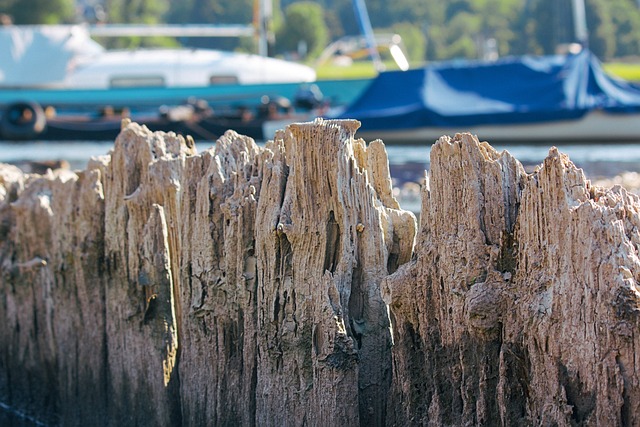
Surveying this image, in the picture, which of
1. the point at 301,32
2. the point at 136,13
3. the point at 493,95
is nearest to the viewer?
the point at 493,95

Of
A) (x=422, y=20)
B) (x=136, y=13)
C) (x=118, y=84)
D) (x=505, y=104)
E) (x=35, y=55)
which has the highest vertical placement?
(x=422, y=20)

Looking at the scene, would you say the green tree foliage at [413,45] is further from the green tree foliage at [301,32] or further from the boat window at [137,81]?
the boat window at [137,81]

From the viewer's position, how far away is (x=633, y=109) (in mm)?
26750

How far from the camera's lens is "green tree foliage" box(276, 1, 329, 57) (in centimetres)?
10475

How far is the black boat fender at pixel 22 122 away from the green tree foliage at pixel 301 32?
73.6 metres

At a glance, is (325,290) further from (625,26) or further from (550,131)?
(625,26)

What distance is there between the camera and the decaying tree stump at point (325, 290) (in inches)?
236

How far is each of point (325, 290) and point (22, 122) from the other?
25.4 metres

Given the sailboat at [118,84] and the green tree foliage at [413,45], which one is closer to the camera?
the sailboat at [118,84]

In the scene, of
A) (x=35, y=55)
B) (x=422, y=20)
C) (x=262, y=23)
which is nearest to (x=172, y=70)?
(x=35, y=55)

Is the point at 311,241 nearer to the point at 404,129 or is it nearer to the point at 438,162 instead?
the point at 438,162

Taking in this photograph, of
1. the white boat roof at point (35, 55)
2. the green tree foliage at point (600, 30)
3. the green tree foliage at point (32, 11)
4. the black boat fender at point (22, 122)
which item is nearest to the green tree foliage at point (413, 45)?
the green tree foliage at point (600, 30)

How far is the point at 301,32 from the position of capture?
344 ft

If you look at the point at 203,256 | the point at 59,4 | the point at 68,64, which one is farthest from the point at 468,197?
the point at 59,4
